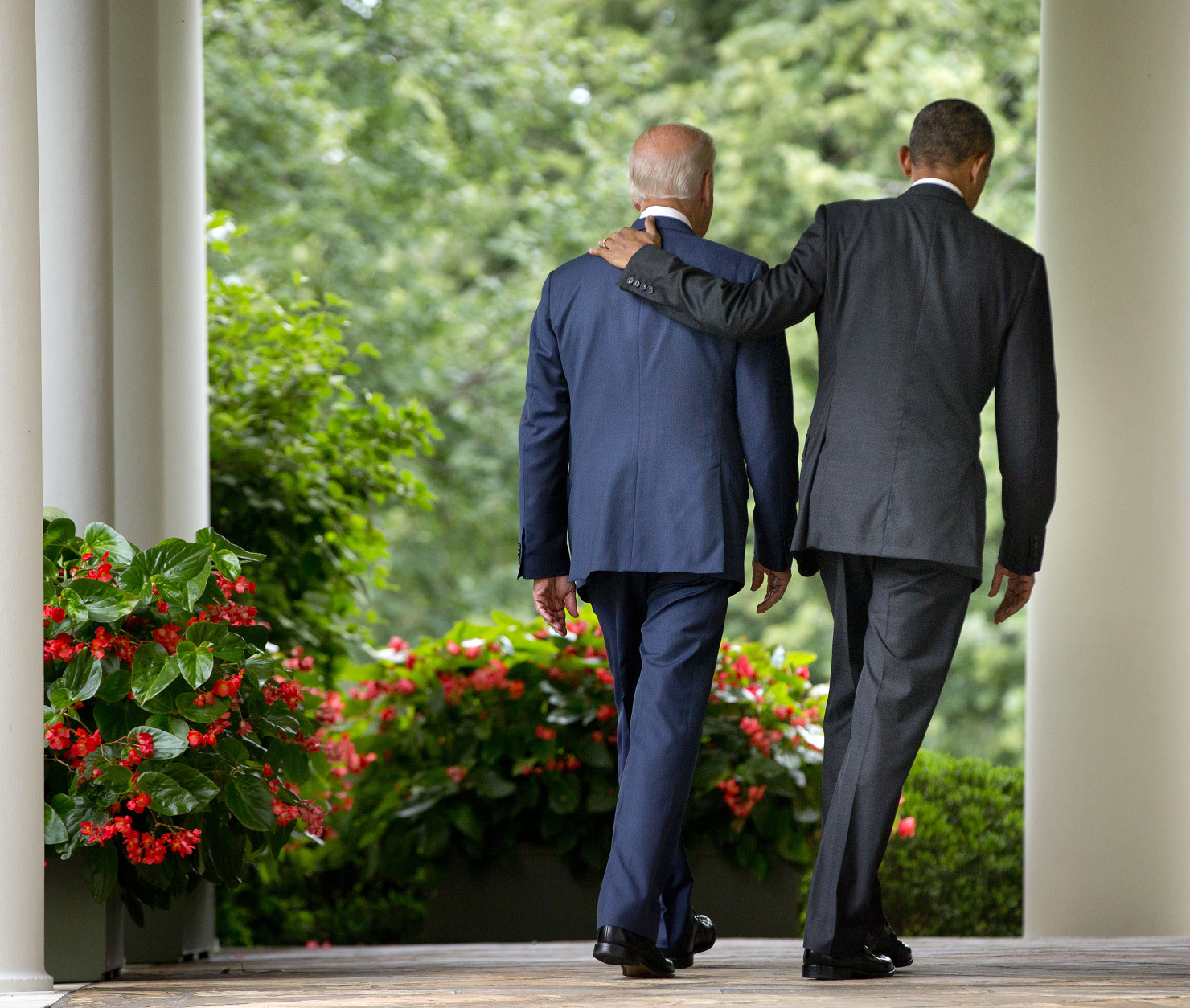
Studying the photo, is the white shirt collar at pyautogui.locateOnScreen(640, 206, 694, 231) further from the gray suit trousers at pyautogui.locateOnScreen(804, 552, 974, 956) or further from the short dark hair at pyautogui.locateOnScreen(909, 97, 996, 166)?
the gray suit trousers at pyautogui.locateOnScreen(804, 552, 974, 956)

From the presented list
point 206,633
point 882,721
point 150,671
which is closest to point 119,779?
point 150,671

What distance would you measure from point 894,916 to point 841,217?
329 cm

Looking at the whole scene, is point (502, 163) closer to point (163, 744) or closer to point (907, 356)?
point (907, 356)

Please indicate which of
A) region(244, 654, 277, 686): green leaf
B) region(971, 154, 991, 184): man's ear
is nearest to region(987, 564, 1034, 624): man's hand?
region(971, 154, 991, 184): man's ear

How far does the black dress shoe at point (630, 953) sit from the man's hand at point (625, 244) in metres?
1.31

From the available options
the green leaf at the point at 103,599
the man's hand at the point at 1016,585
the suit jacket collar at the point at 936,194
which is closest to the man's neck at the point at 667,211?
the suit jacket collar at the point at 936,194

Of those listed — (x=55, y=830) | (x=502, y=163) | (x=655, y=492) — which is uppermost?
(x=502, y=163)

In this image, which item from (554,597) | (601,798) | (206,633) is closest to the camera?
(206,633)

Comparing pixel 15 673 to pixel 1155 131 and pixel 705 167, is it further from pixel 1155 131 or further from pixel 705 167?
pixel 1155 131

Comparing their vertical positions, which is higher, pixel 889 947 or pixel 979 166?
pixel 979 166

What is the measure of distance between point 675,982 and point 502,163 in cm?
976

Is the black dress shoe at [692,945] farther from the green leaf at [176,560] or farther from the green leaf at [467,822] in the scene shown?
the green leaf at [467,822]

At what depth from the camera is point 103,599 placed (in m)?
2.79

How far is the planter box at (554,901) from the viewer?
4.50m
